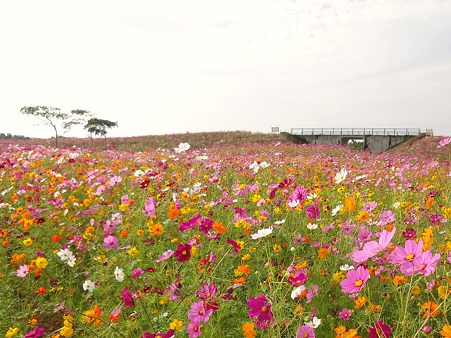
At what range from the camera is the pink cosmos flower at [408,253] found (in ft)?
3.97

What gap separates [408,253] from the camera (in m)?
1.24

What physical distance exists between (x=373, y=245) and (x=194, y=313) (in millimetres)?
704

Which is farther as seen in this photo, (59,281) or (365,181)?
(365,181)

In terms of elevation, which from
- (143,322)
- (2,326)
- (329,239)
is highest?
(329,239)

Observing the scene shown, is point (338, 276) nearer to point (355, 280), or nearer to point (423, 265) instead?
point (355, 280)

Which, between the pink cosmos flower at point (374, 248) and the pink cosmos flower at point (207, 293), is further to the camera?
the pink cosmos flower at point (207, 293)

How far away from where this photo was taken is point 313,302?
2271mm

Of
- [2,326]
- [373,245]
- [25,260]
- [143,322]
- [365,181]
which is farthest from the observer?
[365,181]

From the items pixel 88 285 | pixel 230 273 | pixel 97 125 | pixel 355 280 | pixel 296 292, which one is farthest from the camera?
pixel 97 125

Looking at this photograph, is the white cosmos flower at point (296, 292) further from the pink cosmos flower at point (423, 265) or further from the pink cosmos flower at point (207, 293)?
the pink cosmos flower at point (423, 265)

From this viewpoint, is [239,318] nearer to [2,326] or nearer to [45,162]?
[2,326]

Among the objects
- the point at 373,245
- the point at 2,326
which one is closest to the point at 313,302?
the point at 373,245

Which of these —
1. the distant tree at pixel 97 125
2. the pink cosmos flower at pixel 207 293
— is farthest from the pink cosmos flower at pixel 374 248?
the distant tree at pixel 97 125

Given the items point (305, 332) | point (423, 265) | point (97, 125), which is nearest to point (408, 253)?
point (423, 265)
